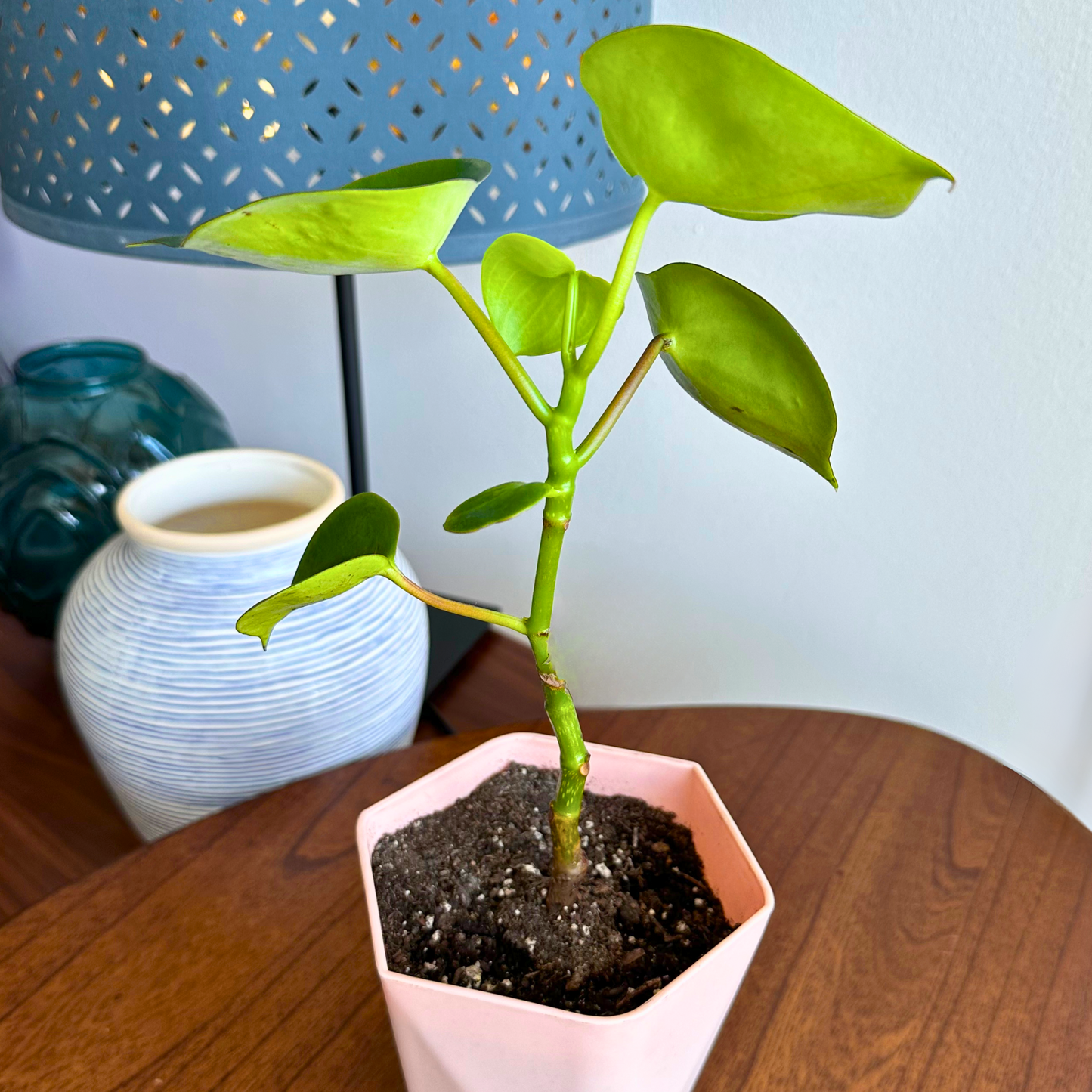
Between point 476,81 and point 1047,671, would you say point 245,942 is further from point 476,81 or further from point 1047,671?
point 1047,671

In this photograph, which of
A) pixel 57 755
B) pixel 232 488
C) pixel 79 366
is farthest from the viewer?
pixel 79 366

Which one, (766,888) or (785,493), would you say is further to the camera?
(785,493)

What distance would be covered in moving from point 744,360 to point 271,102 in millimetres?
264

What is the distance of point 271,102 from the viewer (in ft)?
1.33

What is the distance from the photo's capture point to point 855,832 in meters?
0.52

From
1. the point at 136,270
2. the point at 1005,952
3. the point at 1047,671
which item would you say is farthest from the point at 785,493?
the point at 136,270

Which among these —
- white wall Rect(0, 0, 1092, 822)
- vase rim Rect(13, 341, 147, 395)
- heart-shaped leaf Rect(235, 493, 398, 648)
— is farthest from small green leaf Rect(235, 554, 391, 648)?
vase rim Rect(13, 341, 147, 395)

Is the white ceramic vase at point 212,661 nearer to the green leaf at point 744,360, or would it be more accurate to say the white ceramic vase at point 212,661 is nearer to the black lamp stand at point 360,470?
the black lamp stand at point 360,470

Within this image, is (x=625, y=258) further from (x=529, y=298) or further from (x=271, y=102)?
(x=271, y=102)

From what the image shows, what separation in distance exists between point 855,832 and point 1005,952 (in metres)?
0.10

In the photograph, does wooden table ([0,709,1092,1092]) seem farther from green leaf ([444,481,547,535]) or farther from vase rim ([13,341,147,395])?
vase rim ([13,341,147,395])

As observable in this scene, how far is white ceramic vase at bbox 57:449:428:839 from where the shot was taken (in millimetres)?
500

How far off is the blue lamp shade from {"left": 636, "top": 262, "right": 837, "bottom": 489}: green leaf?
0.63ft

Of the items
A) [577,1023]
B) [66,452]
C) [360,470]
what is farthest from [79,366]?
[577,1023]
